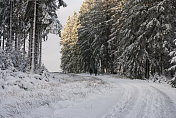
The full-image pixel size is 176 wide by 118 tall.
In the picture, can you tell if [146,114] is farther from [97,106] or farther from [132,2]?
[132,2]

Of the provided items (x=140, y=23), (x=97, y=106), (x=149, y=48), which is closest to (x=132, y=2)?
(x=140, y=23)

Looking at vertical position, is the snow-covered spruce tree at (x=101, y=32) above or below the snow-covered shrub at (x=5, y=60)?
above

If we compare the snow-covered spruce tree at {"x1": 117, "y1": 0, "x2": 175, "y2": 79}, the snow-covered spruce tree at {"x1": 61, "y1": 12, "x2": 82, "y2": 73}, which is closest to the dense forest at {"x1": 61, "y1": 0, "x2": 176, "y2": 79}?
the snow-covered spruce tree at {"x1": 117, "y1": 0, "x2": 175, "y2": 79}

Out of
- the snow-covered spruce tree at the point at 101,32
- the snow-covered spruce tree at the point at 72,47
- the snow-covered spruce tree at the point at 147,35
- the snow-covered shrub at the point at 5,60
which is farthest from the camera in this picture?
the snow-covered spruce tree at the point at 72,47

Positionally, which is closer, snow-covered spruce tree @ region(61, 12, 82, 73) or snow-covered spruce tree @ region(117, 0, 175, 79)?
snow-covered spruce tree @ region(117, 0, 175, 79)

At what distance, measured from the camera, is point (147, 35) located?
2183 cm

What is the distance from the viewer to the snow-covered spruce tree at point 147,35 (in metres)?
Answer: 20.0

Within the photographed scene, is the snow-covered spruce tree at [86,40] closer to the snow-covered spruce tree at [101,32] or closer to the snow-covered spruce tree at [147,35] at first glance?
the snow-covered spruce tree at [101,32]

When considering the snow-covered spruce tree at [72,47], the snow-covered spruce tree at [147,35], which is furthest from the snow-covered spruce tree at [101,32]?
the snow-covered spruce tree at [72,47]

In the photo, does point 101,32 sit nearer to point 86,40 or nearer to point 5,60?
point 86,40

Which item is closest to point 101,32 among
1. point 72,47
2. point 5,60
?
point 72,47

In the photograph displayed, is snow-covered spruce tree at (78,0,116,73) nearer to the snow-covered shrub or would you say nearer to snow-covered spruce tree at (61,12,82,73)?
snow-covered spruce tree at (61,12,82,73)

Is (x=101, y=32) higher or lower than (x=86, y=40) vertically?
higher

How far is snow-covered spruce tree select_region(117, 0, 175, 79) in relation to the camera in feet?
65.7
